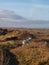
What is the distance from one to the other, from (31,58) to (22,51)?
11.4 ft

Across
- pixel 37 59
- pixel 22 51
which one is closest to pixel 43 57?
pixel 37 59

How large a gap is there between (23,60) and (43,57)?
200 cm

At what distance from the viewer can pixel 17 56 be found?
25.8 meters

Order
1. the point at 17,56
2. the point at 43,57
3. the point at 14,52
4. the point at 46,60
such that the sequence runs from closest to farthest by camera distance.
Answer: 1. the point at 46,60
2. the point at 43,57
3. the point at 17,56
4. the point at 14,52

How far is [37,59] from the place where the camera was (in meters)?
23.7

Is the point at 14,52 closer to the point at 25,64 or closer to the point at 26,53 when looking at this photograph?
the point at 26,53

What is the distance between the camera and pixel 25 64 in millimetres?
23281

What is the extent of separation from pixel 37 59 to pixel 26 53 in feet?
9.92

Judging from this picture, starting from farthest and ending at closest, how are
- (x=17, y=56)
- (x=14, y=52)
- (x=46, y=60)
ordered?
(x=14, y=52)
(x=17, y=56)
(x=46, y=60)

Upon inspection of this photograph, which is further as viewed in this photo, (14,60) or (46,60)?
(14,60)

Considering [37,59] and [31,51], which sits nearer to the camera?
[37,59]

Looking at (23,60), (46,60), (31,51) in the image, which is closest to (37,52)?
(31,51)

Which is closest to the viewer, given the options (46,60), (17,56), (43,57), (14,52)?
(46,60)

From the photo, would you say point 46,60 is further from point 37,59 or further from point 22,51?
point 22,51
